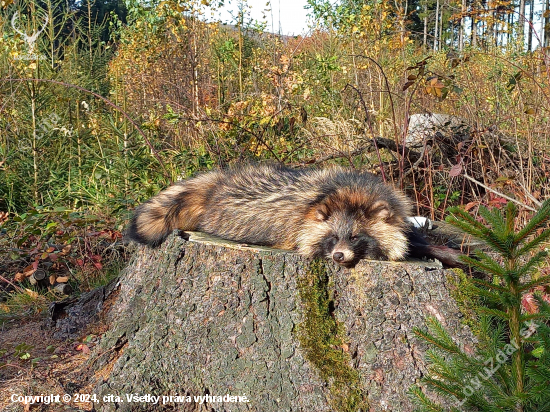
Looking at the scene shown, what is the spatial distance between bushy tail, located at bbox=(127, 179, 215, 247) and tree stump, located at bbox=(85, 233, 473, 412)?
61 centimetres

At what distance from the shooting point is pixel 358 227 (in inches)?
162

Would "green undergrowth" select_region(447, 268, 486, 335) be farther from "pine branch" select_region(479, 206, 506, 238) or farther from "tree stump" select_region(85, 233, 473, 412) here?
"pine branch" select_region(479, 206, 506, 238)

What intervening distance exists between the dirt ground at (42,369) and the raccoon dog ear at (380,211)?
2228 millimetres

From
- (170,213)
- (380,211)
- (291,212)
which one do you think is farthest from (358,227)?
(170,213)

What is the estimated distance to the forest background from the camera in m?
5.81

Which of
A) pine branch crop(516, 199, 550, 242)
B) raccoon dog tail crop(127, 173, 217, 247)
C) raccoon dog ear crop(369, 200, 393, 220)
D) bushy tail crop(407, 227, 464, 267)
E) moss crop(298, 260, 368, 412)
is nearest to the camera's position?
pine branch crop(516, 199, 550, 242)

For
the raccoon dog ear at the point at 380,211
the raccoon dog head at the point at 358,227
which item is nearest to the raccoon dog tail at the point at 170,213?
the raccoon dog head at the point at 358,227

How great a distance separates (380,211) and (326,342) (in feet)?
3.80

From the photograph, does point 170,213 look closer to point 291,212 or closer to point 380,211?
point 291,212

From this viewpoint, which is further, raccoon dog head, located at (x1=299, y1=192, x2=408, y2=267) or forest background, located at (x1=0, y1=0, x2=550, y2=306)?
forest background, located at (x1=0, y1=0, x2=550, y2=306)

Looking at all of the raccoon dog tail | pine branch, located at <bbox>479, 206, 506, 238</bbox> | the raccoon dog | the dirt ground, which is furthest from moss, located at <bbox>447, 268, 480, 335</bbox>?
the dirt ground

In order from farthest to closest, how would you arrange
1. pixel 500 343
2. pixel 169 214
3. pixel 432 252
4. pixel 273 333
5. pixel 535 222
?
pixel 169 214, pixel 432 252, pixel 273 333, pixel 500 343, pixel 535 222

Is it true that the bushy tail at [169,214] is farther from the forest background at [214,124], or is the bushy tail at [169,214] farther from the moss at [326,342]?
the moss at [326,342]

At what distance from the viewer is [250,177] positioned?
4730mm
